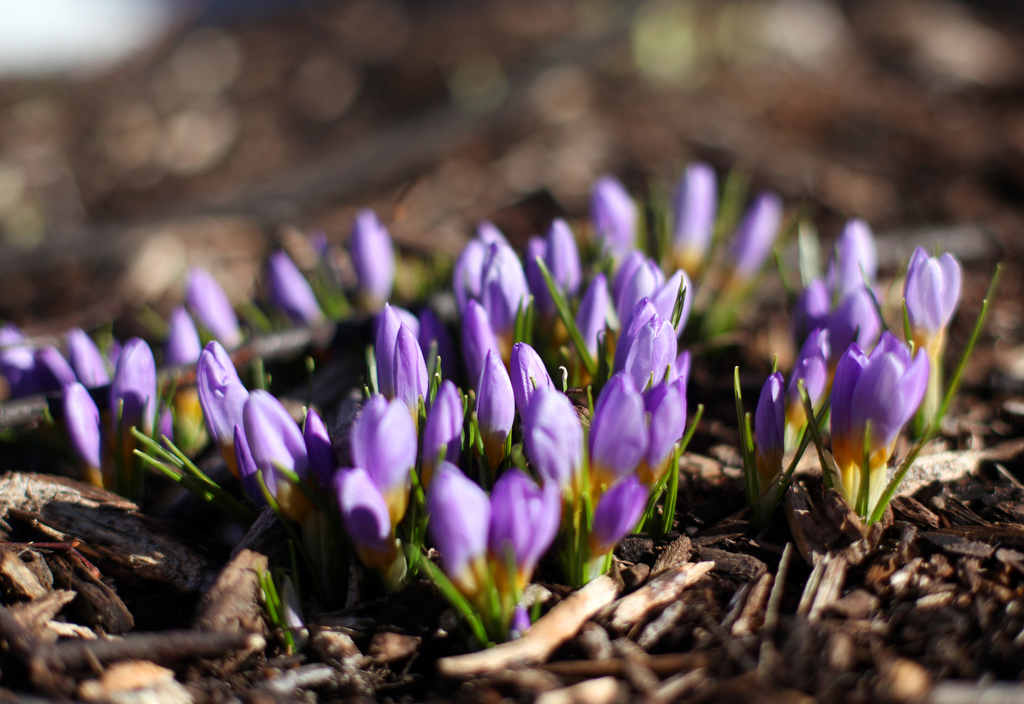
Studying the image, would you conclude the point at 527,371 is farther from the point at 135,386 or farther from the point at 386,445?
the point at 135,386

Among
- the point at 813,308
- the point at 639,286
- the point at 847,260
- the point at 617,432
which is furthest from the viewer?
the point at 847,260

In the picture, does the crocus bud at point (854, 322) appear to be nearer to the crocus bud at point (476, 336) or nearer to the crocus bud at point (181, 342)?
the crocus bud at point (476, 336)

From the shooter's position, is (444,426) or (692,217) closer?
(444,426)

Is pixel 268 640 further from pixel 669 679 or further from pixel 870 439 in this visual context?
pixel 870 439

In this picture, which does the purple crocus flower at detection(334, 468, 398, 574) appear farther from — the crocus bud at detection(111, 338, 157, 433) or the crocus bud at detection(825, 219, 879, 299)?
the crocus bud at detection(825, 219, 879, 299)

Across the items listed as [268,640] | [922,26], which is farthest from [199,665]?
[922,26]

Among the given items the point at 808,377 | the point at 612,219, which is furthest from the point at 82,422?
the point at 808,377

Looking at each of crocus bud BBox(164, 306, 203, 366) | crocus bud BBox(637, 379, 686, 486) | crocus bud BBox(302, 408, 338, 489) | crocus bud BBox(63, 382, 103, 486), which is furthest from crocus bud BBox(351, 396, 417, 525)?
crocus bud BBox(164, 306, 203, 366)
